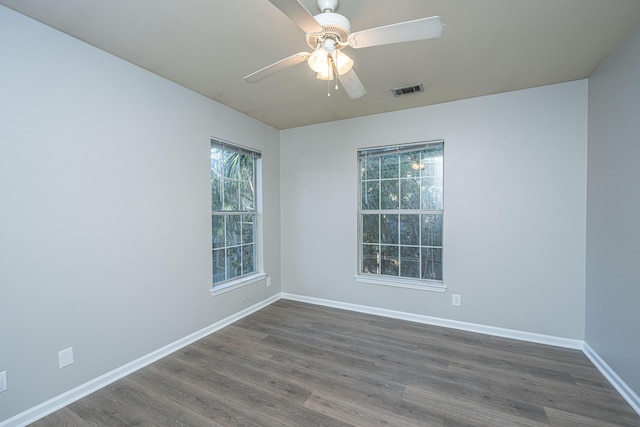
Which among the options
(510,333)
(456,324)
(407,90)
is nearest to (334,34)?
(407,90)

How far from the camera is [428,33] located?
1.32 meters

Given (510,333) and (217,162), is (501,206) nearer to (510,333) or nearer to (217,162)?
(510,333)

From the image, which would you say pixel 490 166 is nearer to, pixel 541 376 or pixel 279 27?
pixel 541 376

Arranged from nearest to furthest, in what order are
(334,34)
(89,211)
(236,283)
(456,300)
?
(334,34), (89,211), (456,300), (236,283)

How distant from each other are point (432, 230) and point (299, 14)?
2719mm

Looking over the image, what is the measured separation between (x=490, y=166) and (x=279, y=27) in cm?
247

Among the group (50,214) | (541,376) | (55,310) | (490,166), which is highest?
(490,166)

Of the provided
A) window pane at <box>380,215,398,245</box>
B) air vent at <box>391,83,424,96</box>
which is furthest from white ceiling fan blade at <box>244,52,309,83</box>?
window pane at <box>380,215,398,245</box>

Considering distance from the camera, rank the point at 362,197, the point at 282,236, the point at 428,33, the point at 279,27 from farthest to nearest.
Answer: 1. the point at 282,236
2. the point at 362,197
3. the point at 279,27
4. the point at 428,33

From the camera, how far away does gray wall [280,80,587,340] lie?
2590mm

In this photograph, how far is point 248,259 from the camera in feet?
12.0

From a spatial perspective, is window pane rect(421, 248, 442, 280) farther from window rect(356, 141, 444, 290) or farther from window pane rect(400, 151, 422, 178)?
window pane rect(400, 151, 422, 178)

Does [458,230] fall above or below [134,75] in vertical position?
below

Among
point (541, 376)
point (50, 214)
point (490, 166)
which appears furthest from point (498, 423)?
point (50, 214)
